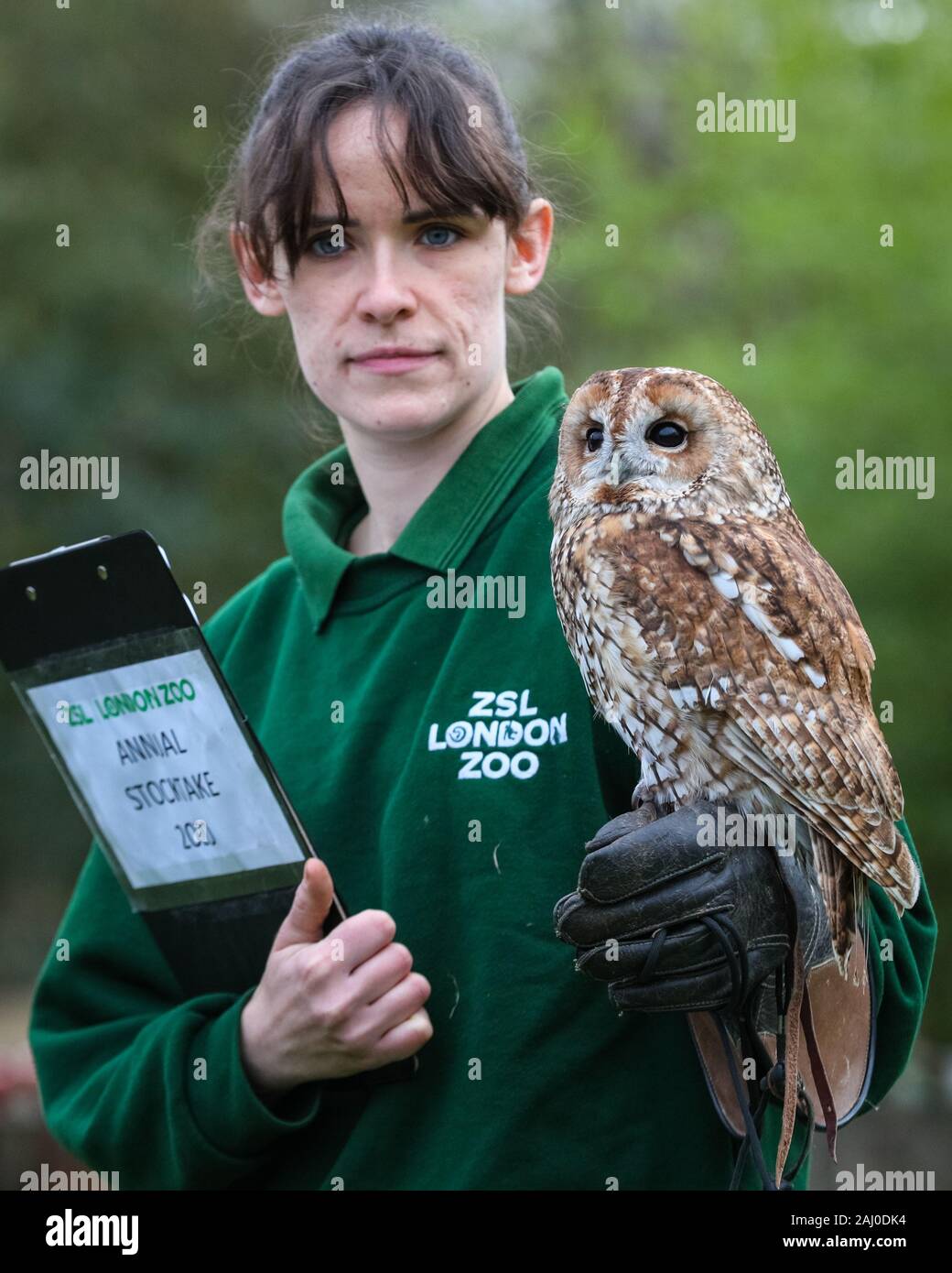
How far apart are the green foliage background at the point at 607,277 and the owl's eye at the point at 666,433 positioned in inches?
132

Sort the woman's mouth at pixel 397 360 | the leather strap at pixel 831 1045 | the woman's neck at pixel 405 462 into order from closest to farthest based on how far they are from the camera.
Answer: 1. the leather strap at pixel 831 1045
2. the woman's mouth at pixel 397 360
3. the woman's neck at pixel 405 462

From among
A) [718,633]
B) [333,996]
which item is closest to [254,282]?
[718,633]

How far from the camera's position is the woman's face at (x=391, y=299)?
2.10 m

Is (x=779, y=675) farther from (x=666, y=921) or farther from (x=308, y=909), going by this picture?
(x=308, y=909)

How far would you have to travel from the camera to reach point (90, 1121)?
2.26 m

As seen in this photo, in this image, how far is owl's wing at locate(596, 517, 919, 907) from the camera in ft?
6.13

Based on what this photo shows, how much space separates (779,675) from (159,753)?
0.89m

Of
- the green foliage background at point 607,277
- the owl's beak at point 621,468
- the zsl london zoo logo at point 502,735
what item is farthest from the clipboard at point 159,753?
the green foliage background at point 607,277

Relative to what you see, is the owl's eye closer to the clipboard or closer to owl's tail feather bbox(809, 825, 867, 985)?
owl's tail feather bbox(809, 825, 867, 985)

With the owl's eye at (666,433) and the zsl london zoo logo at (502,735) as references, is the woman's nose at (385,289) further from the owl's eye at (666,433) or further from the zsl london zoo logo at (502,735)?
the zsl london zoo logo at (502,735)

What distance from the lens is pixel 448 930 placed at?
2047 mm

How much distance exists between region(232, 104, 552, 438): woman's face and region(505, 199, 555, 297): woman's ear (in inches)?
3.0
